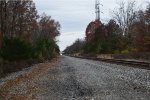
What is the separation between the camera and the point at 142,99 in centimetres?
1307

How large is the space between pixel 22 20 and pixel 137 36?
19.7 metres

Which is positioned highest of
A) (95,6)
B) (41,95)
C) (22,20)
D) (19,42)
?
(95,6)

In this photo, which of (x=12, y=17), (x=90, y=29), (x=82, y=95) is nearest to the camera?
(x=82, y=95)

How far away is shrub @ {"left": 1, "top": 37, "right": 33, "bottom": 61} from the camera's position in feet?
147

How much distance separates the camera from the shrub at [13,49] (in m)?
44.8

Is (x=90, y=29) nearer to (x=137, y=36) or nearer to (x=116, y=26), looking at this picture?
(x=116, y=26)

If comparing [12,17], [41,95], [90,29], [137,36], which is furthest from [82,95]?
[90,29]

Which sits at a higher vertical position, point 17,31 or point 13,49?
point 17,31

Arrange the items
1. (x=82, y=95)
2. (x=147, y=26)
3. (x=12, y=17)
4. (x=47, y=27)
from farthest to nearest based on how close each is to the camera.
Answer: (x=47, y=27) → (x=12, y=17) → (x=147, y=26) → (x=82, y=95)

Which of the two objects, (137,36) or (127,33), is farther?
(127,33)

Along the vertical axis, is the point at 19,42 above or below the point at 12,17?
below

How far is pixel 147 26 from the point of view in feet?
186

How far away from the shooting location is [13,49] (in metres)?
45.8

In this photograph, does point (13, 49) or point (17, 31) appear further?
point (17, 31)
